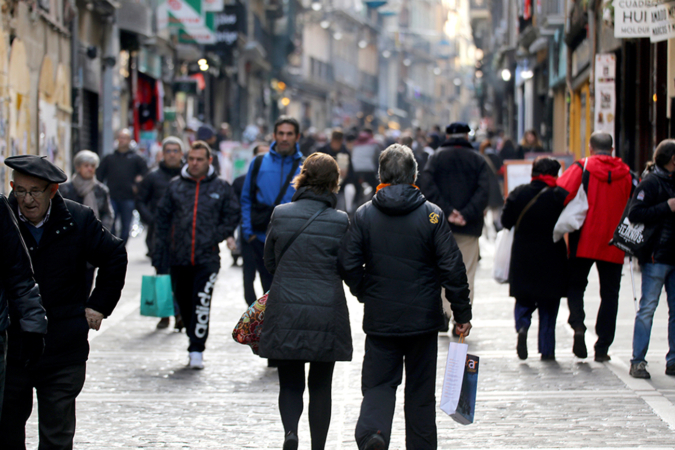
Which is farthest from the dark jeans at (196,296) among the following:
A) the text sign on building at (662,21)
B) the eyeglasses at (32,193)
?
the text sign on building at (662,21)

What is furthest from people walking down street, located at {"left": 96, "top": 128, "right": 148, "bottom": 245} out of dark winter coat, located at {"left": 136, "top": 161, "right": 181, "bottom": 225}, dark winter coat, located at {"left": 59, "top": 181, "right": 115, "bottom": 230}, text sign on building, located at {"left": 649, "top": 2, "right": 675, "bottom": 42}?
text sign on building, located at {"left": 649, "top": 2, "right": 675, "bottom": 42}

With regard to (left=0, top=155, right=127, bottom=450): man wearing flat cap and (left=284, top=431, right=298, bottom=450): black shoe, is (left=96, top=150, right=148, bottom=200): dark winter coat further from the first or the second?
(left=0, top=155, right=127, bottom=450): man wearing flat cap

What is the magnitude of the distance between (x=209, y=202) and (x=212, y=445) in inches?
110

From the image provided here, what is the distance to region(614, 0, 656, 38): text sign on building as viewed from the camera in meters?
10.3

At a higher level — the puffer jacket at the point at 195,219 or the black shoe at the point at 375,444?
the puffer jacket at the point at 195,219

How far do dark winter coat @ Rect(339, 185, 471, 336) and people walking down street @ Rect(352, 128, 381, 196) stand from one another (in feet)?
40.5

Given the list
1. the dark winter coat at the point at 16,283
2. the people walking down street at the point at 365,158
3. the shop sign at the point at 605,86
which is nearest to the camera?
the dark winter coat at the point at 16,283

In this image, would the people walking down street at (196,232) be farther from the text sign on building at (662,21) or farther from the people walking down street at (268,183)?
the text sign on building at (662,21)

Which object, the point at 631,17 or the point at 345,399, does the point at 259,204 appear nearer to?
the point at 345,399

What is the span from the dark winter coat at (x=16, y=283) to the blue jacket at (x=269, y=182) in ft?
13.4

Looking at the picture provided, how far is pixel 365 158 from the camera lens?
17719mm

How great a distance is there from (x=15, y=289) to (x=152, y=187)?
6.82m

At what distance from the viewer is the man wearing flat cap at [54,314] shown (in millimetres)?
4480

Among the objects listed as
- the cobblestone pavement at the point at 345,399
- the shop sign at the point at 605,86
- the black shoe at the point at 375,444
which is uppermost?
the shop sign at the point at 605,86
